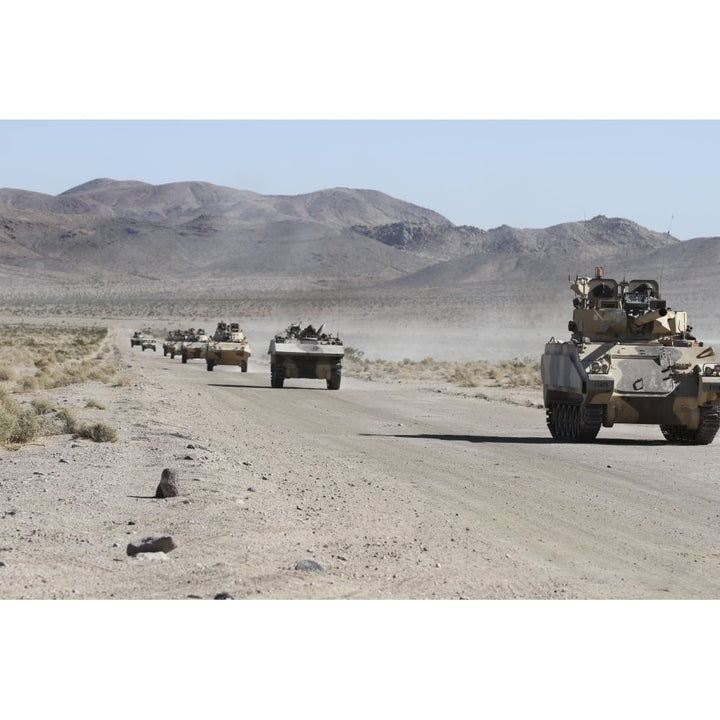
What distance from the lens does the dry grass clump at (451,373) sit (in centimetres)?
4520

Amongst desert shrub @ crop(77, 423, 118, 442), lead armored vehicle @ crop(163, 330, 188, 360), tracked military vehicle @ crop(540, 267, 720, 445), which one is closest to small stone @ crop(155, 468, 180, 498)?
desert shrub @ crop(77, 423, 118, 442)

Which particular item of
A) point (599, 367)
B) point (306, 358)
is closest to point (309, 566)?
point (599, 367)

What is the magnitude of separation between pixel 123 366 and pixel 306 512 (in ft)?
119

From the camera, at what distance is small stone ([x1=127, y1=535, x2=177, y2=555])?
10250 millimetres

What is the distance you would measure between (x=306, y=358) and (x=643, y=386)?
18.1 metres

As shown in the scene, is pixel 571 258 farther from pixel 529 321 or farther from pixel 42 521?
pixel 42 521

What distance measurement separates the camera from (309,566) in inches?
386

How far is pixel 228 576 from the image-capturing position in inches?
372

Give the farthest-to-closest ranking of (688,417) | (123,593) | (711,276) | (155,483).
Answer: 1. (711,276)
2. (688,417)
3. (155,483)
4. (123,593)

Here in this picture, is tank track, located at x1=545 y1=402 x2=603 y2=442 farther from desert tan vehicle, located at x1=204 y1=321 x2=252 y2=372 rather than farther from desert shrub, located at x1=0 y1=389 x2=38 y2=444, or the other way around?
desert tan vehicle, located at x1=204 y1=321 x2=252 y2=372

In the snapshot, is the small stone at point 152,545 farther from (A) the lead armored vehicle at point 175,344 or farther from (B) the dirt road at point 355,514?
(A) the lead armored vehicle at point 175,344

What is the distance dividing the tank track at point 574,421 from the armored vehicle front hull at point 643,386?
0.02 m

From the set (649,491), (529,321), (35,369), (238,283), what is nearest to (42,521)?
(649,491)

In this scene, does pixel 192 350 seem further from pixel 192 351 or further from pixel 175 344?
pixel 175 344
